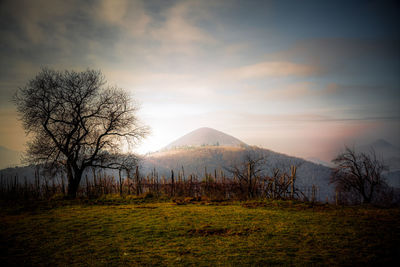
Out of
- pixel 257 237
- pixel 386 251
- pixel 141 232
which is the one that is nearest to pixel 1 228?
pixel 141 232

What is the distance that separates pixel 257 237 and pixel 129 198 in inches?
586

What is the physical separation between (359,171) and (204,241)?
81.4 ft

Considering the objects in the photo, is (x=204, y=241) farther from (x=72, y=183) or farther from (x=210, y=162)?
(x=210, y=162)

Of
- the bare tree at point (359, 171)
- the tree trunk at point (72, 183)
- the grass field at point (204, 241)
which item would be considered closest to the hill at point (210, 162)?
the bare tree at point (359, 171)

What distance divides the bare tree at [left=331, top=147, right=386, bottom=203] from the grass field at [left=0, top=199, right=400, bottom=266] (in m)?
17.5

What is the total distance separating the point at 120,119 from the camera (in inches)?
885

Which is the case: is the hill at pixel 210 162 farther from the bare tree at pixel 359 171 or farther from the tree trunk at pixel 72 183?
the tree trunk at pixel 72 183

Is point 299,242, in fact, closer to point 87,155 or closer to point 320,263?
point 320,263

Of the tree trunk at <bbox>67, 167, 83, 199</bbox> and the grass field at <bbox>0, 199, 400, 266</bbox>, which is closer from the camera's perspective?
the grass field at <bbox>0, 199, 400, 266</bbox>

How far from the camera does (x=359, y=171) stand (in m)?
24.0

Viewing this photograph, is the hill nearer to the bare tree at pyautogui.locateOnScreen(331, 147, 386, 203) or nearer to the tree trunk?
the bare tree at pyautogui.locateOnScreen(331, 147, 386, 203)

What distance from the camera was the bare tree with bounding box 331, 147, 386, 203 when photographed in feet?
77.3

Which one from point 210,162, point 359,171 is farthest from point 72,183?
point 210,162

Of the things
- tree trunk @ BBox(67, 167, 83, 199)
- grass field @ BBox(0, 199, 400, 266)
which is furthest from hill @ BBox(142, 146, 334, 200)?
grass field @ BBox(0, 199, 400, 266)
